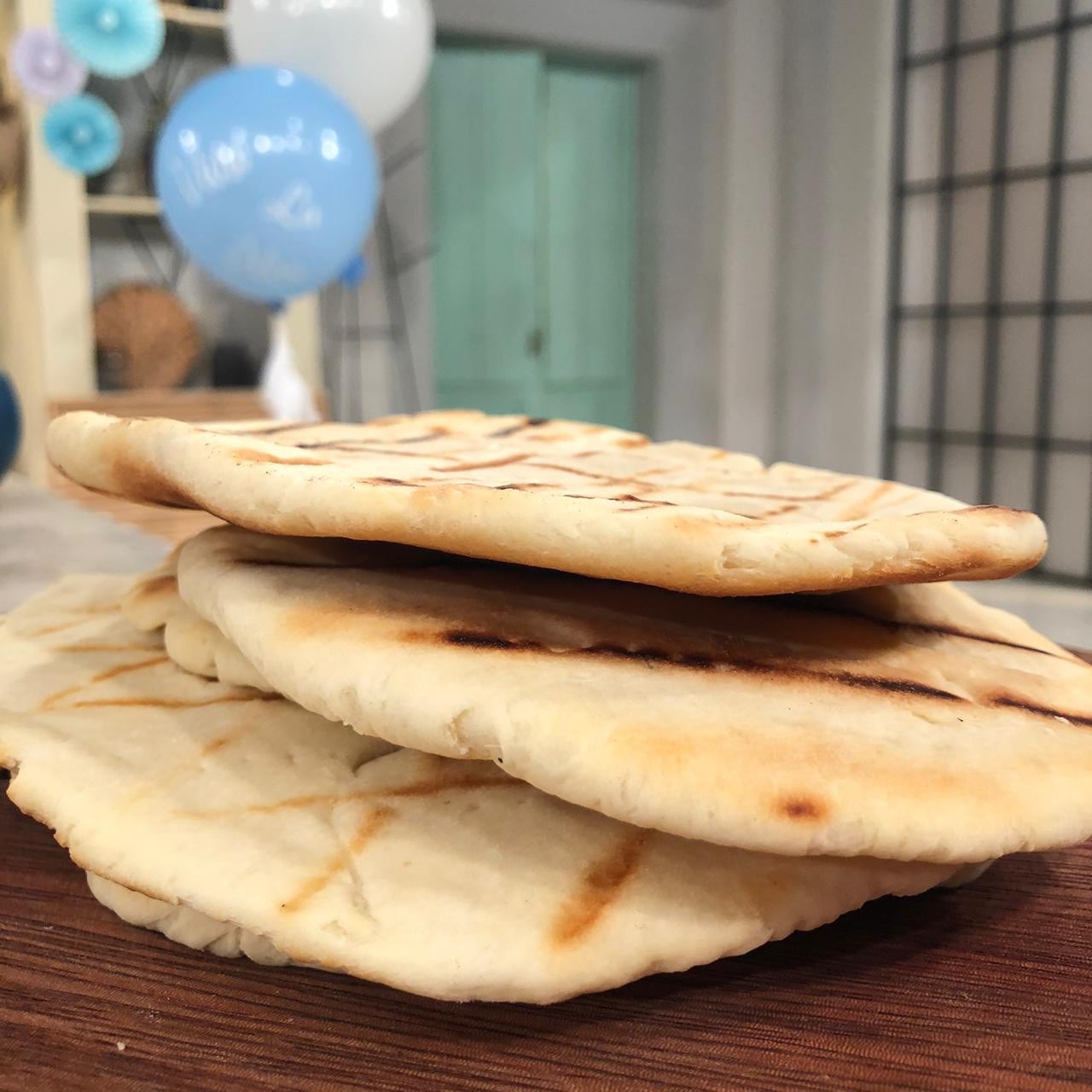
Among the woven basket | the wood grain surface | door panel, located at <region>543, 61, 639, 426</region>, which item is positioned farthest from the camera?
door panel, located at <region>543, 61, 639, 426</region>

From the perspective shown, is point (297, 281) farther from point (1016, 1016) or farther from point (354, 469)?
point (1016, 1016)

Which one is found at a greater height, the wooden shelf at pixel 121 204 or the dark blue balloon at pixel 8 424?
the wooden shelf at pixel 121 204

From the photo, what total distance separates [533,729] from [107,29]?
3.32 meters

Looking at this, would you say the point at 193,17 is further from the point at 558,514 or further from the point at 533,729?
the point at 533,729

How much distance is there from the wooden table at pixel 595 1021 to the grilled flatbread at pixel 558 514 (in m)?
0.20

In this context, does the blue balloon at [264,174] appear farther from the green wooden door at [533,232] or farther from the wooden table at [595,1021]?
the wooden table at [595,1021]

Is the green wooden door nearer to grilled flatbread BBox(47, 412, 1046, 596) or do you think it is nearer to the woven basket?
the woven basket

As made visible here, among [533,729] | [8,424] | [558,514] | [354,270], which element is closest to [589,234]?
[354,270]

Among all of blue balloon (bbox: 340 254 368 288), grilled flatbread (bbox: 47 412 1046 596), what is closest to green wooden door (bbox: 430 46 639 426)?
blue balloon (bbox: 340 254 368 288)

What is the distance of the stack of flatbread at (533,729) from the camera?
1.65ft

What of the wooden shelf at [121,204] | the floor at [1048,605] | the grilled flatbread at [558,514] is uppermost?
the wooden shelf at [121,204]

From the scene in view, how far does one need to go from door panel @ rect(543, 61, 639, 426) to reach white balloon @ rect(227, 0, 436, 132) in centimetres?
227

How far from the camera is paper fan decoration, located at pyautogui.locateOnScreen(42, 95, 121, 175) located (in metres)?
3.49

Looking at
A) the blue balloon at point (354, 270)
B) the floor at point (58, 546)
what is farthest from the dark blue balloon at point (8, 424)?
the blue balloon at point (354, 270)
